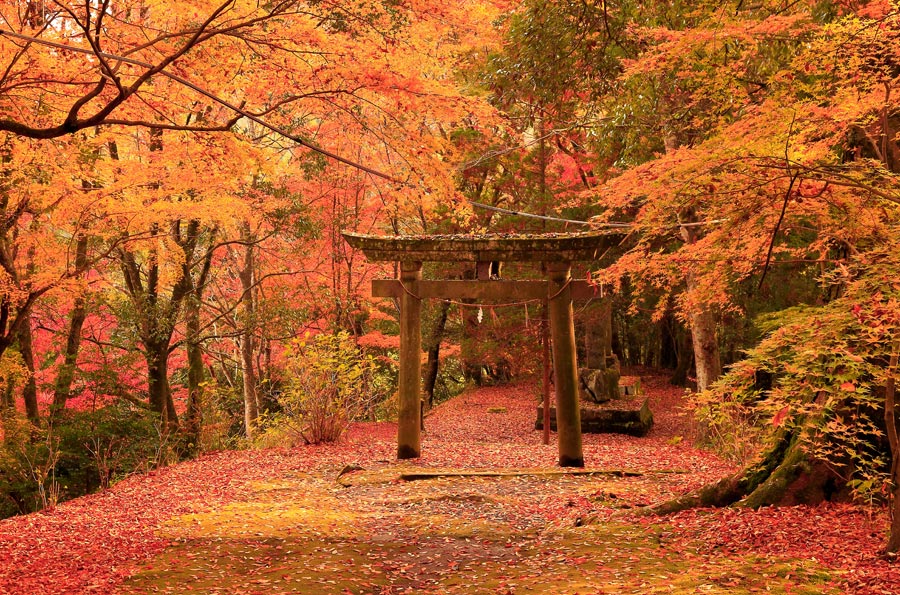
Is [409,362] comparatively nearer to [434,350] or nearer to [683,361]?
[434,350]

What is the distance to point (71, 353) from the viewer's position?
1251cm

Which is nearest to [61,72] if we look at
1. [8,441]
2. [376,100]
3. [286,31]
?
[286,31]

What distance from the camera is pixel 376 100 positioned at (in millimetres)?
7430

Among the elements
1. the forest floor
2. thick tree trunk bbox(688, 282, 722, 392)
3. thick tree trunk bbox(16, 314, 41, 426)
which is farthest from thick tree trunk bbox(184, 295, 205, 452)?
thick tree trunk bbox(688, 282, 722, 392)

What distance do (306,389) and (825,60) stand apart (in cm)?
845

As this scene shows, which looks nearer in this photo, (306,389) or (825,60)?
(825,60)

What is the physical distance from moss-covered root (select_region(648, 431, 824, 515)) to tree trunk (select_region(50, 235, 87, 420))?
9920 mm

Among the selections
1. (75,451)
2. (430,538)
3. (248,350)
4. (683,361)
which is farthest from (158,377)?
(683,361)

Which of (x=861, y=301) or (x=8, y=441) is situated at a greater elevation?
(x=861, y=301)

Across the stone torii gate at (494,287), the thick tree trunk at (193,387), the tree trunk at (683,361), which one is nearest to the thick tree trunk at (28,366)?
Result: the thick tree trunk at (193,387)

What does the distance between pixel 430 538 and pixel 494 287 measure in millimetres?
4428

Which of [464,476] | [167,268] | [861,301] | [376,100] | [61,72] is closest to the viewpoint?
[861,301]

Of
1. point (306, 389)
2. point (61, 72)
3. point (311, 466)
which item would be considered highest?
point (61, 72)

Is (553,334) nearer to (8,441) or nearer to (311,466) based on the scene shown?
(311,466)
